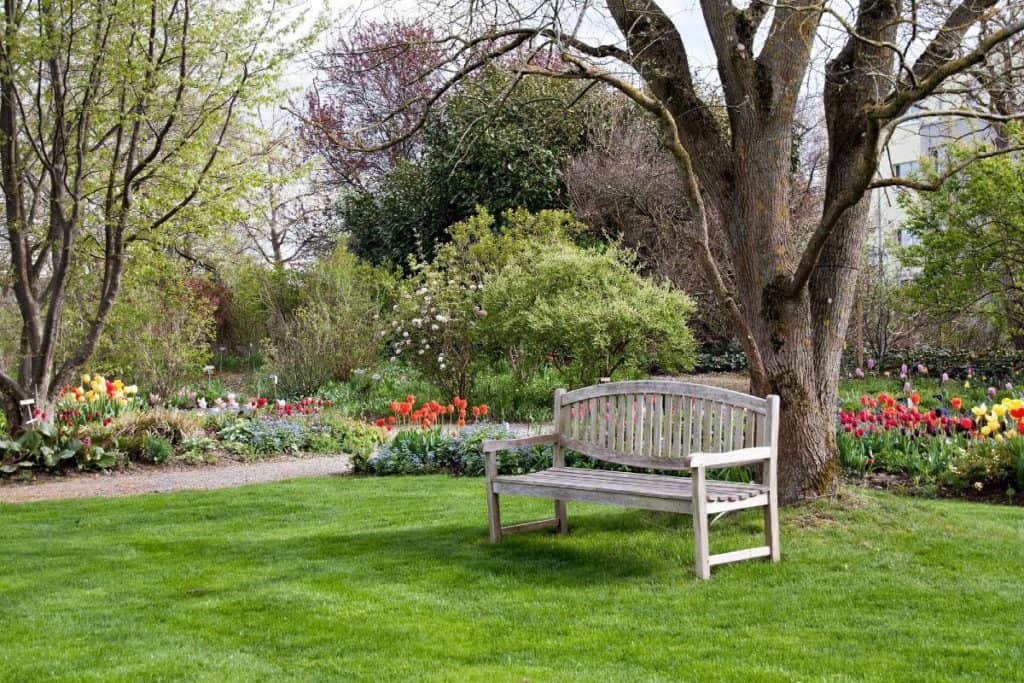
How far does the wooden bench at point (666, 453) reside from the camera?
539 cm

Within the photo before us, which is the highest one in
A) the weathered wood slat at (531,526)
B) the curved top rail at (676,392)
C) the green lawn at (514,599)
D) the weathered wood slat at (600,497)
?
the curved top rail at (676,392)

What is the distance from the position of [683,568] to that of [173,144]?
287 inches

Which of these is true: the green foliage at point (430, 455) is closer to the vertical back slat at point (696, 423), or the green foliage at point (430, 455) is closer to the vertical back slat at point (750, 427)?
the vertical back slat at point (696, 423)

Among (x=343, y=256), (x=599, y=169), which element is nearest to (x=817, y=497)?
(x=599, y=169)

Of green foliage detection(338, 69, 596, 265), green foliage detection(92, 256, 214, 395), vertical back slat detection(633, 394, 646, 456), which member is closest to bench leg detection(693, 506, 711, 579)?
vertical back slat detection(633, 394, 646, 456)

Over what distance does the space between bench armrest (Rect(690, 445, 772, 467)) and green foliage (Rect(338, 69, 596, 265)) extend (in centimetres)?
1324

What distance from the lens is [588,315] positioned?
493 inches

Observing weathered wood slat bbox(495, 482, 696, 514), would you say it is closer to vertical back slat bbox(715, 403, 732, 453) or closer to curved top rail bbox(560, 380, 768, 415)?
vertical back slat bbox(715, 403, 732, 453)

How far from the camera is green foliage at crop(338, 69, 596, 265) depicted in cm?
1964

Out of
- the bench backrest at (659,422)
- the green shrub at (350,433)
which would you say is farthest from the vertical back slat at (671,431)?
the green shrub at (350,433)

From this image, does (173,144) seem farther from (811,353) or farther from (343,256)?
(343,256)

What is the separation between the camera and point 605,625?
4.52 metres

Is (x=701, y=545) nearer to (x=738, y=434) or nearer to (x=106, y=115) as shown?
(x=738, y=434)

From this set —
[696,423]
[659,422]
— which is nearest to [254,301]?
[659,422]
